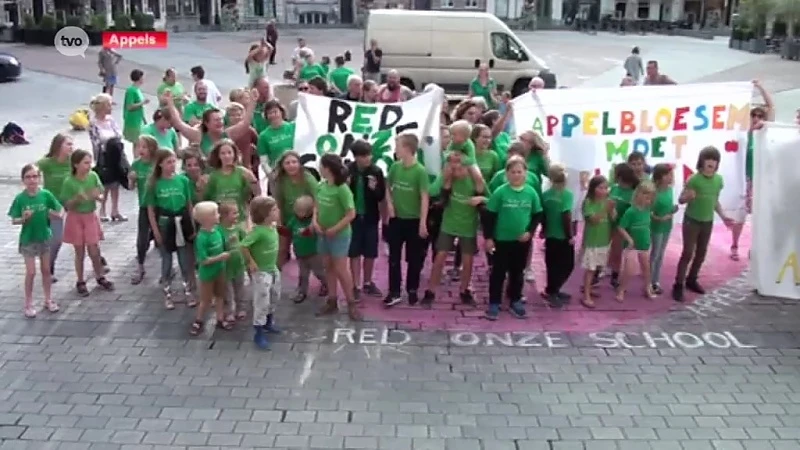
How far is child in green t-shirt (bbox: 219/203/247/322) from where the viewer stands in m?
7.21

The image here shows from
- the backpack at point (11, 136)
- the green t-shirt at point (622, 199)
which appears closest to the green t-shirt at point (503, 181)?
the green t-shirt at point (622, 199)

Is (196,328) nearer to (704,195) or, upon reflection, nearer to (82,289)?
(82,289)

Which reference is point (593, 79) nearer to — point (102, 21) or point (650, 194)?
point (650, 194)

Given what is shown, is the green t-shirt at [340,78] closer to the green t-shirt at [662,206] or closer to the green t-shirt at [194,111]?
the green t-shirt at [194,111]

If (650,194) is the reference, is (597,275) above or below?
below

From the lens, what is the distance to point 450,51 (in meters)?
21.1

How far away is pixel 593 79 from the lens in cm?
2703

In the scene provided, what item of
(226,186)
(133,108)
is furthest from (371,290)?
(133,108)

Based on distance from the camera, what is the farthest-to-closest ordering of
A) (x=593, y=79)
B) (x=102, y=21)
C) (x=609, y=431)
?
1. (x=102, y=21)
2. (x=593, y=79)
3. (x=609, y=431)

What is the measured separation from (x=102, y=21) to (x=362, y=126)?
34973mm

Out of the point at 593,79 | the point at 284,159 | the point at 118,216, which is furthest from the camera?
the point at 593,79

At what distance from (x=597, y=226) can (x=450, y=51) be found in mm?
13876

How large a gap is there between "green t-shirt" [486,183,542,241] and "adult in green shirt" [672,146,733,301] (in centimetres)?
163

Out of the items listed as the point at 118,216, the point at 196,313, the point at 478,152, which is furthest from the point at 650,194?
the point at 118,216
